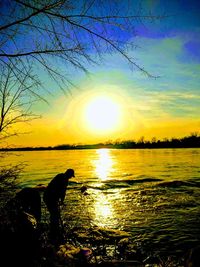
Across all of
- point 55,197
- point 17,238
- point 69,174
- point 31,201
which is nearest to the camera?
point 17,238

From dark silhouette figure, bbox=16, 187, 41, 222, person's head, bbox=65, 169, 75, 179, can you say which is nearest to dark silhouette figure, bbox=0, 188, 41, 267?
dark silhouette figure, bbox=16, 187, 41, 222

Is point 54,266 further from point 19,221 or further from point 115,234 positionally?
point 115,234

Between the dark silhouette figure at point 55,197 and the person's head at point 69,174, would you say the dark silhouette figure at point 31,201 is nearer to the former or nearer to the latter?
the dark silhouette figure at point 55,197

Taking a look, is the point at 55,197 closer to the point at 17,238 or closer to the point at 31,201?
the point at 31,201

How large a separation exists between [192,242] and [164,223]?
2.32 metres

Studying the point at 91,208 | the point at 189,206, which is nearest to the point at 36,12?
the point at 91,208

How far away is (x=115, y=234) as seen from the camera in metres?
9.46

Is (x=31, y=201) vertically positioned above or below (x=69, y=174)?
below

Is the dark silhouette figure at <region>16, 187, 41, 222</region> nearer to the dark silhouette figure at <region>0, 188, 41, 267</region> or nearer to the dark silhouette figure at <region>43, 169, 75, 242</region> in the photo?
the dark silhouette figure at <region>43, 169, 75, 242</region>

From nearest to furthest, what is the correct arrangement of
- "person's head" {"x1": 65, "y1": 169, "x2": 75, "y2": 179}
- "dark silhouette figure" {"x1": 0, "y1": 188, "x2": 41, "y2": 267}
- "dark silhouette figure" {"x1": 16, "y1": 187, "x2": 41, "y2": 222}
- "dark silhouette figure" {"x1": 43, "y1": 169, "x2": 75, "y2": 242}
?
1. "dark silhouette figure" {"x1": 0, "y1": 188, "x2": 41, "y2": 267}
2. "dark silhouette figure" {"x1": 16, "y1": 187, "x2": 41, "y2": 222}
3. "dark silhouette figure" {"x1": 43, "y1": 169, "x2": 75, "y2": 242}
4. "person's head" {"x1": 65, "y1": 169, "x2": 75, "y2": 179}

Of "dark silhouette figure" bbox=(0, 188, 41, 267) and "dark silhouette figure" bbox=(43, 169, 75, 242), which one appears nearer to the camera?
"dark silhouette figure" bbox=(0, 188, 41, 267)

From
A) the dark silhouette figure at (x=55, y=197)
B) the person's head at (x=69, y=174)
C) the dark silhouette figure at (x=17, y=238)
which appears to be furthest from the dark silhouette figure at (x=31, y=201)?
the dark silhouette figure at (x=17, y=238)

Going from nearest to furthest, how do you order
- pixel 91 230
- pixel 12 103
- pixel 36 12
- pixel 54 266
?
1. pixel 36 12
2. pixel 12 103
3. pixel 54 266
4. pixel 91 230

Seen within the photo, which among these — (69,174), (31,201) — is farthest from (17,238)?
(69,174)
